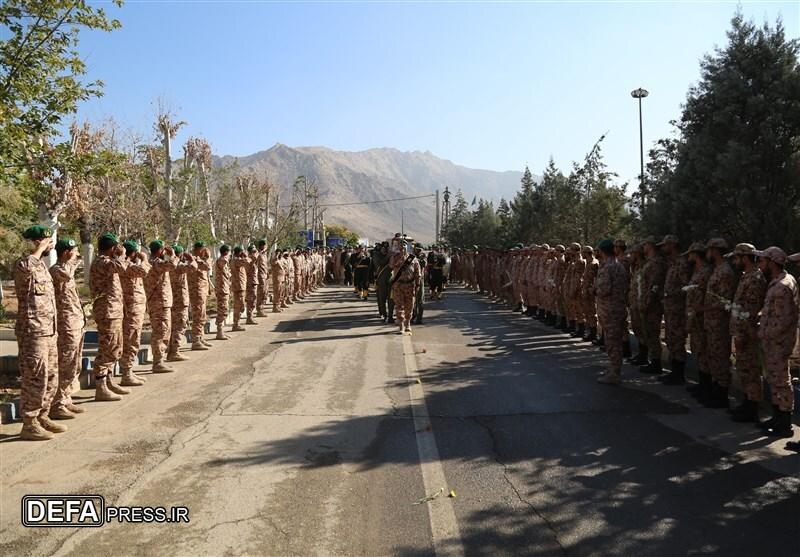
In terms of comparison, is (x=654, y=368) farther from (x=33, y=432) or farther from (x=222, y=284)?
(x=222, y=284)

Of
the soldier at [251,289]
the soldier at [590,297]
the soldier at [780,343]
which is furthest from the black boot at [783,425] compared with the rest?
the soldier at [251,289]

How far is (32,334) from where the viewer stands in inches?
241

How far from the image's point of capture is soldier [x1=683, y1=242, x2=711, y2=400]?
737 cm

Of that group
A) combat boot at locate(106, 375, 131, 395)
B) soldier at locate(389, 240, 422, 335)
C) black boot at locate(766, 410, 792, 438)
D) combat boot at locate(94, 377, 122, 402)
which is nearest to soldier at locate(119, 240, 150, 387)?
combat boot at locate(106, 375, 131, 395)

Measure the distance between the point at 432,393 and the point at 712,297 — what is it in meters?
3.57

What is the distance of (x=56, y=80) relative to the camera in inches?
347

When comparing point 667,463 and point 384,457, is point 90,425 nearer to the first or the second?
point 384,457

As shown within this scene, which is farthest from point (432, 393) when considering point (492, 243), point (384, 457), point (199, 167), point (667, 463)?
point (492, 243)

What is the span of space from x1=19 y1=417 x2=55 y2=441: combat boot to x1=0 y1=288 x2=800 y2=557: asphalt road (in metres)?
0.13

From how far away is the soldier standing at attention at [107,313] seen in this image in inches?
303

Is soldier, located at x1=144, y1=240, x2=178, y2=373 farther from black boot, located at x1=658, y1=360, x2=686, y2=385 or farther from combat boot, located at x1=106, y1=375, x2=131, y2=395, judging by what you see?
black boot, located at x1=658, y1=360, x2=686, y2=385

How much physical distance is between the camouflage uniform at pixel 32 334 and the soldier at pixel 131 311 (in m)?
2.17

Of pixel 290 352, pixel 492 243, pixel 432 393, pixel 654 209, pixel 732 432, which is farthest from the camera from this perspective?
pixel 492 243

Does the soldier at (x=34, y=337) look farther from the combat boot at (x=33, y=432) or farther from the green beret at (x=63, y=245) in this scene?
the green beret at (x=63, y=245)
